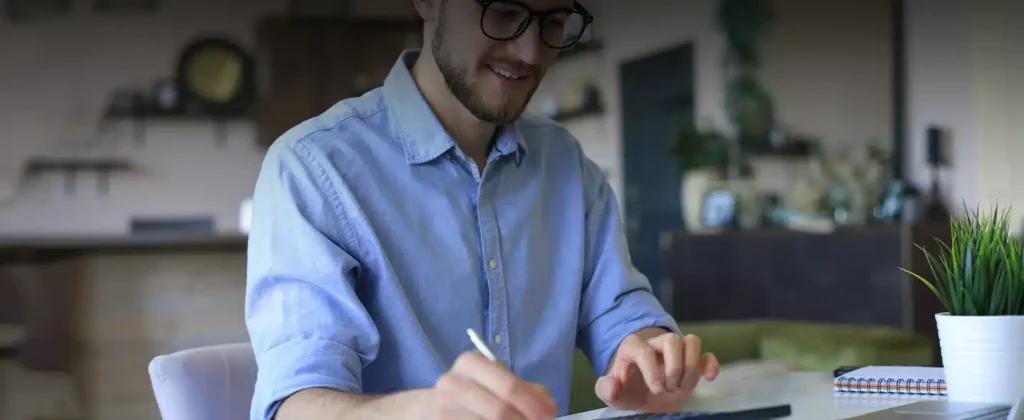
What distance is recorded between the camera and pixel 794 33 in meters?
4.98

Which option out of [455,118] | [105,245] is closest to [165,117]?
[105,245]

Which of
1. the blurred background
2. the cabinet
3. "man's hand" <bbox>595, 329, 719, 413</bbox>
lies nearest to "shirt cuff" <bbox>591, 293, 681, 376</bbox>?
"man's hand" <bbox>595, 329, 719, 413</bbox>

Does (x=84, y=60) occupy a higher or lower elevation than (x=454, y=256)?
higher

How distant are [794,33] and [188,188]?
278 centimetres

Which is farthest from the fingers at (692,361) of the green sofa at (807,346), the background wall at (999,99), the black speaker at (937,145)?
the black speaker at (937,145)

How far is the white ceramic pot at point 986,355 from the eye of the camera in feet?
2.94

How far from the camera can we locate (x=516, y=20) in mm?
1200

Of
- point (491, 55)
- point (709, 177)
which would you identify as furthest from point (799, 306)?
point (491, 55)

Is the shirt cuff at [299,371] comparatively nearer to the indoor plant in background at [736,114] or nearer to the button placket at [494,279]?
the button placket at [494,279]

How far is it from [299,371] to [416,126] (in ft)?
1.18

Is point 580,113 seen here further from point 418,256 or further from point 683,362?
point 683,362

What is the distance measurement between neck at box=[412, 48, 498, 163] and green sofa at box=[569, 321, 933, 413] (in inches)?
45.0

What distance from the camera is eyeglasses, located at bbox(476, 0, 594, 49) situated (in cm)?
118

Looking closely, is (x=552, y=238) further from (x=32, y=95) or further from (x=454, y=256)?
(x=32, y=95)
